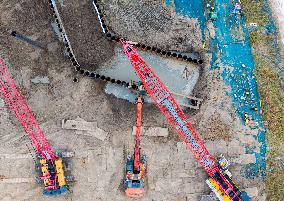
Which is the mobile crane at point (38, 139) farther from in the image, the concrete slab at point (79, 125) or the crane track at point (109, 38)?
the crane track at point (109, 38)

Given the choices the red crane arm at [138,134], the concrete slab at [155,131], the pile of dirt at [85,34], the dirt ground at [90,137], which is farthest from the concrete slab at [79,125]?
the pile of dirt at [85,34]

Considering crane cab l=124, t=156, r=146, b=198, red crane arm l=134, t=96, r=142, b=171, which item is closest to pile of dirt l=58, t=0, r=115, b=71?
red crane arm l=134, t=96, r=142, b=171

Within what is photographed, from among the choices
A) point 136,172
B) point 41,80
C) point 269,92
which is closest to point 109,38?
point 41,80

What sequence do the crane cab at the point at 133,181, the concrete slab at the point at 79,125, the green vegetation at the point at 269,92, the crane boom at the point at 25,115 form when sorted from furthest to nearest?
1. the green vegetation at the point at 269,92
2. the concrete slab at the point at 79,125
3. the crane boom at the point at 25,115
4. the crane cab at the point at 133,181

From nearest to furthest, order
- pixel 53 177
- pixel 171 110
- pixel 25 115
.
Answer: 1. pixel 53 177
2. pixel 25 115
3. pixel 171 110

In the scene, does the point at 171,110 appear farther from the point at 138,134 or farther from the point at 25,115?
the point at 25,115

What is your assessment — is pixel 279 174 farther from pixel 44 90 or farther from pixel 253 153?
pixel 44 90

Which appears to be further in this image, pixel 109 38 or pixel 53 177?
pixel 109 38

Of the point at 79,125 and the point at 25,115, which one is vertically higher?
the point at 25,115
